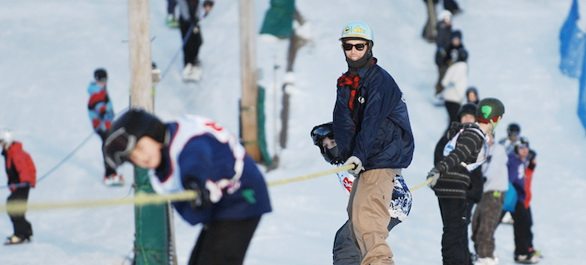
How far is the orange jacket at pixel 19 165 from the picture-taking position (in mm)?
13172

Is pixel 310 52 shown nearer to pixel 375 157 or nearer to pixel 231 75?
pixel 231 75

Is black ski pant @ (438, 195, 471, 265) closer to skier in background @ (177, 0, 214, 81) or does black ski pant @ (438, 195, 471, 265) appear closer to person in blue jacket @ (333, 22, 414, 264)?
person in blue jacket @ (333, 22, 414, 264)

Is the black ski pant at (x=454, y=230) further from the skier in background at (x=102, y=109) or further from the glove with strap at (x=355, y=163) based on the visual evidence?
the skier in background at (x=102, y=109)

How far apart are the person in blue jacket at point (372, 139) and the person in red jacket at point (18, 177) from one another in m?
6.38

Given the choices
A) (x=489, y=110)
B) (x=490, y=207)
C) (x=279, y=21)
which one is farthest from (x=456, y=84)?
(x=489, y=110)

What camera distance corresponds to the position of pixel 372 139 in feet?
24.7

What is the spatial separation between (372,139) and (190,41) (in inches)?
506

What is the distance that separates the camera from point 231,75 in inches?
778

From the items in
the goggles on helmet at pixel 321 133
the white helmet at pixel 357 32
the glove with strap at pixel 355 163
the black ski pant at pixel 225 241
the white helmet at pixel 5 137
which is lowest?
the white helmet at pixel 5 137

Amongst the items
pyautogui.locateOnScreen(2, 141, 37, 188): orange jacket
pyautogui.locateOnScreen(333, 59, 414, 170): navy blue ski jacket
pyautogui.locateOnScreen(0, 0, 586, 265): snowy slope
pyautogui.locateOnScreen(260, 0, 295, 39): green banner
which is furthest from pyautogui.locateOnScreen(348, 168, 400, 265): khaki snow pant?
pyautogui.locateOnScreen(260, 0, 295, 39): green banner

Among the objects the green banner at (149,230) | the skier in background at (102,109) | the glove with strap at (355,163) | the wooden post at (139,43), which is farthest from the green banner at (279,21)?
the glove with strap at (355,163)

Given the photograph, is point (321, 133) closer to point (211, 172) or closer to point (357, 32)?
point (357, 32)

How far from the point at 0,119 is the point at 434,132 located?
702cm

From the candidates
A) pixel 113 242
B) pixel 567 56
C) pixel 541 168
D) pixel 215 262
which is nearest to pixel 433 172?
pixel 215 262
